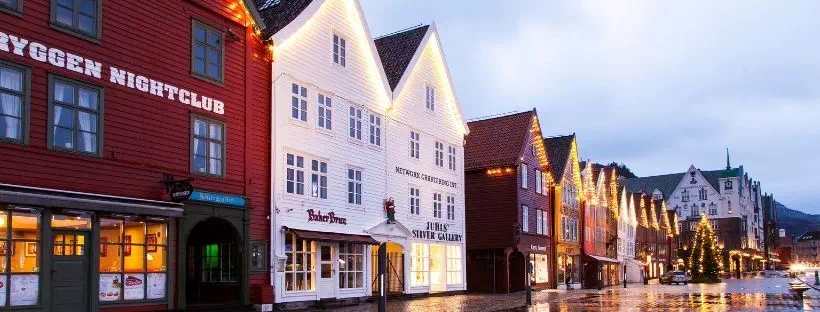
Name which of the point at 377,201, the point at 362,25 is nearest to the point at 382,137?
the point at 377,201

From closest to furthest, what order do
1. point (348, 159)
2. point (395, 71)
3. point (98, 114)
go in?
point (98, 114) → point (348, 159) → point (395, 71)

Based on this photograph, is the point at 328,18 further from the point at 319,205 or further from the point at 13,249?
the point at 13,249

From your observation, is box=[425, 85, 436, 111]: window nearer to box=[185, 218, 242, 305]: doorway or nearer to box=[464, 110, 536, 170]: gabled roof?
box=[464, 110, 536, 170]: gabled roof

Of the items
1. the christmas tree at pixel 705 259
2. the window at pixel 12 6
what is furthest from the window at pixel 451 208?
the christmas tree at pixel 705 259

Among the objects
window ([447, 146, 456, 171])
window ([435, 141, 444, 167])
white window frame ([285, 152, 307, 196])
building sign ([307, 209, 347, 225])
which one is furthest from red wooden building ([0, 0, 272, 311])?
window ([447, 146, 456, 171])

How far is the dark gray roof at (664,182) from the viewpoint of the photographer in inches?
5062

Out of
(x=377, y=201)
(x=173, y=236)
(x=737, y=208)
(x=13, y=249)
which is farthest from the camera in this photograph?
(x=737, y=208)

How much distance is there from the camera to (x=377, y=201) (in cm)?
3356

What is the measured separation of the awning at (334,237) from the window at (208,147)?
398 cm

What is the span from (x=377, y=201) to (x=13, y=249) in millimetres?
17064

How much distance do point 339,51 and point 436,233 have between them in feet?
37.7

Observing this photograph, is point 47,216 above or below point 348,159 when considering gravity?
below

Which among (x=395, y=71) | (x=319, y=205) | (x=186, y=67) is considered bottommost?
(x=319, y=205)

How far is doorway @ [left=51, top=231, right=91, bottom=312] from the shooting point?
19.1m
